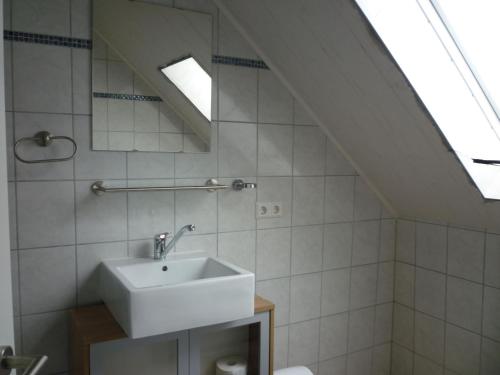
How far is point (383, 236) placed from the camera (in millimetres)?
2816

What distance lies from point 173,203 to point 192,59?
0.69 meters

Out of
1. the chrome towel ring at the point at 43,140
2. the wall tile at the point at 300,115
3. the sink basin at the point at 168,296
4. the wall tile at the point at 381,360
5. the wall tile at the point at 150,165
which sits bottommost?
the wall tile at the point at 381,360

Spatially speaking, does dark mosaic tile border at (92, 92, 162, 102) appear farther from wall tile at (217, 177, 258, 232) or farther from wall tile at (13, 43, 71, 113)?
wall tile at (217, 177, 258, 232)

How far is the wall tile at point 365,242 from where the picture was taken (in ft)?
8.89

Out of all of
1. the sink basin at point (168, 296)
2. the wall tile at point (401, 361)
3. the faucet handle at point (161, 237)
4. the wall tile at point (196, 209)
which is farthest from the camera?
the wall tile at point (401, 361)

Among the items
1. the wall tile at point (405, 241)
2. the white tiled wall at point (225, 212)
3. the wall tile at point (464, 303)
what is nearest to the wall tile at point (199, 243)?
the white tiled wall at point (225, 212)

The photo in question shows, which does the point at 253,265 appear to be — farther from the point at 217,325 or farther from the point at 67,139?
the point at 67,139

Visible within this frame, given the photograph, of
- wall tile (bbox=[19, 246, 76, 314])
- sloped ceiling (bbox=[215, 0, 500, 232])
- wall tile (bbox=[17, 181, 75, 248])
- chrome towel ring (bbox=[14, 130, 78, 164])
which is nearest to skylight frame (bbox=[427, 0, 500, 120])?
sloped ceiling (bbox=[215, 0, 500, 232])

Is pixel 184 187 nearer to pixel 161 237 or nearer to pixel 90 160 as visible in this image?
pixel 161 237

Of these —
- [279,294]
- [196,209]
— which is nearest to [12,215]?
[196,209]

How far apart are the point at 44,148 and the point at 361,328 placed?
207 cm

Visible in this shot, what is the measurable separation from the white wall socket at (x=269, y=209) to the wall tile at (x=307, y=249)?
151 mm

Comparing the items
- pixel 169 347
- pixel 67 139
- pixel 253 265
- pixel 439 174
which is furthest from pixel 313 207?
pixel 67 139

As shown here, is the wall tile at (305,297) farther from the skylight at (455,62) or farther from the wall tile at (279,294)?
the skylight at (455,62)
